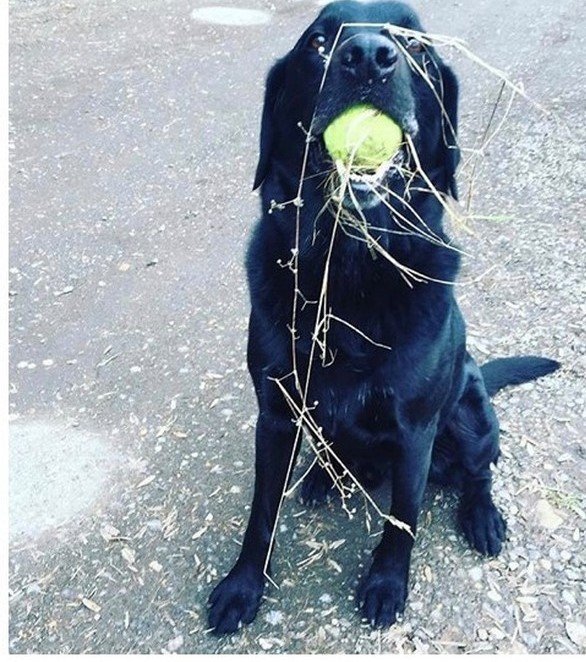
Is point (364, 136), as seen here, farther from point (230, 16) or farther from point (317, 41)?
point (230, 16)

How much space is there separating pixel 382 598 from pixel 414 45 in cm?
153

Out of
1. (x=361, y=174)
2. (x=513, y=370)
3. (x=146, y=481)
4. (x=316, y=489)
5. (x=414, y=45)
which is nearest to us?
(x=361, y=174)

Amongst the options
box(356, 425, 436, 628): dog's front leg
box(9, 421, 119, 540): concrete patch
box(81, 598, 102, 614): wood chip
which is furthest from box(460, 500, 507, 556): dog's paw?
box(9, 421, 119, 540): concrete patch

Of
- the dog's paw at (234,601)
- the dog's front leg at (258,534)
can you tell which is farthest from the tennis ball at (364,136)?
the dog's paw at (234,601)

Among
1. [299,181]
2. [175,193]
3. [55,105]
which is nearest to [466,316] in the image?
[299,181]

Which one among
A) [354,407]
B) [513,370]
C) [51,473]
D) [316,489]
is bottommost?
[51,473]

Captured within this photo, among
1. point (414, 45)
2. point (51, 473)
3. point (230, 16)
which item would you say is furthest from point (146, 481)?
point (230, 16)

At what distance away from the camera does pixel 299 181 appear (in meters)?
2.10

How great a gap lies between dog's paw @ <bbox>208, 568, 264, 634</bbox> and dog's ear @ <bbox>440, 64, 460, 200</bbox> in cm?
130

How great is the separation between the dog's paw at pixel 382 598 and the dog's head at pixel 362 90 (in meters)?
1.12

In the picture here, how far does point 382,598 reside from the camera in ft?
7.53

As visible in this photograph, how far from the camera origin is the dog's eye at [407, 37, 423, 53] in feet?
6.45

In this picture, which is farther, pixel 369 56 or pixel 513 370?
pixel 513 370

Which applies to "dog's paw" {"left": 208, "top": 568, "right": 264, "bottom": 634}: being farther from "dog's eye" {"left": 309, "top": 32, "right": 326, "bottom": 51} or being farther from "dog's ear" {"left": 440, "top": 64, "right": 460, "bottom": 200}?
"dog's eye" {"left": 309, "top": 32, "right": 326, "bottom": 51}
